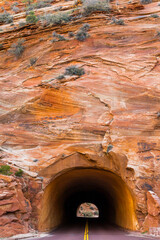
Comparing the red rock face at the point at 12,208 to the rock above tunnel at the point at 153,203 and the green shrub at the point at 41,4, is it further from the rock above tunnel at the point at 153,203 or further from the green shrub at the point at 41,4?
the green shrub at the point at 41,4

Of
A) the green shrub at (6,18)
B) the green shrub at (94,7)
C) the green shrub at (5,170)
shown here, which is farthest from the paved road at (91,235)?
the green shrub at (6,18)

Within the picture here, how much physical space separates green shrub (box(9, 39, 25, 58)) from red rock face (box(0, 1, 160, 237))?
73.0 inches

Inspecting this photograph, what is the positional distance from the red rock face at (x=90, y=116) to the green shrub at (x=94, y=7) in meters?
3.13

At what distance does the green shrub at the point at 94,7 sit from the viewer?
20672 mm

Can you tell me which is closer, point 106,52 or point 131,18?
point 106,52

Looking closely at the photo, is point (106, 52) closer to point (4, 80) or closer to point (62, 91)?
point (62, 91)

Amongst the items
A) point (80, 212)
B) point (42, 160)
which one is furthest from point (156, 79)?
point (80, 212)

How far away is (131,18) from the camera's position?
19.6 m

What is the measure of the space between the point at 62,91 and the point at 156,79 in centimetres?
649

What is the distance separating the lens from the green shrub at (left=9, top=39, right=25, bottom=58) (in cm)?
1983

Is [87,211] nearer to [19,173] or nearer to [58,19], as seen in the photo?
[19,173]

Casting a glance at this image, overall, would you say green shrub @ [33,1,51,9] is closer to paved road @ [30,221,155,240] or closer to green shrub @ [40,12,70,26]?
green shrub @ [40,12,70,26]

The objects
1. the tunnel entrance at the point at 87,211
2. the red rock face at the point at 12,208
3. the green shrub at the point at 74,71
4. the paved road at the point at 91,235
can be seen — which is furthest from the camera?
the tunnel entrance at the point at 87,211

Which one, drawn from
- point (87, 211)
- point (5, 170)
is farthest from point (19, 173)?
point (87, 211)
